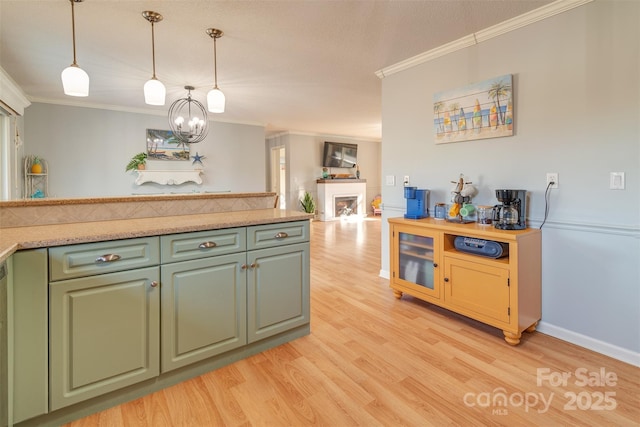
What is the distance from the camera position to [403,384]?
182 cm

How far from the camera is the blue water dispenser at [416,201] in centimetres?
305

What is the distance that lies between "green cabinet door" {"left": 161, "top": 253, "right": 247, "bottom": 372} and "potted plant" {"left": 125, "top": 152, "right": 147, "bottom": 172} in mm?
4632

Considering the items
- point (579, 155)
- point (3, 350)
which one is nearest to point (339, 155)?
point (579, 155)

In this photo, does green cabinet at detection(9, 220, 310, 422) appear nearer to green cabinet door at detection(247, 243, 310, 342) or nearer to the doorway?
green cabinet door at detection(247, 243, 310, 342)

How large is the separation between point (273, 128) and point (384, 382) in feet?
22.7

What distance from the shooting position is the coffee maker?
235 cm

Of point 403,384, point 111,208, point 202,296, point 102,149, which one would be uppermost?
point 102,149

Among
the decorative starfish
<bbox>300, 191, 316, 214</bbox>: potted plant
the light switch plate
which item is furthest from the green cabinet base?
<bbox>300, 191, 316, 214</bbox>: potted plant

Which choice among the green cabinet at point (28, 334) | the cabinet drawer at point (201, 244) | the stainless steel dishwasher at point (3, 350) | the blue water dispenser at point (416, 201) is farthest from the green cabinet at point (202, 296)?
the blue water dispenser at point (416, 201)

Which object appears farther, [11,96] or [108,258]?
[11,96]

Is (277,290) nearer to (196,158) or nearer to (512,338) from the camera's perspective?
(512,338)

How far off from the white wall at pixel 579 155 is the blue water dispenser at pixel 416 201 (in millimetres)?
473

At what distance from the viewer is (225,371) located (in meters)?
1.97

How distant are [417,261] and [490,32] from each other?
1.99 metres
